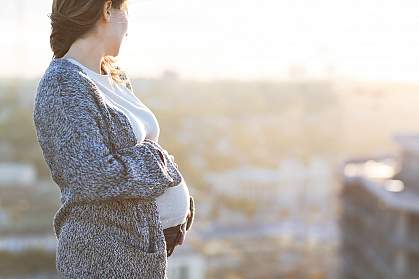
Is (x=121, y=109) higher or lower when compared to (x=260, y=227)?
higher

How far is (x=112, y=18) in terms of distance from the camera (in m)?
1.21

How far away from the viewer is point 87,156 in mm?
1111

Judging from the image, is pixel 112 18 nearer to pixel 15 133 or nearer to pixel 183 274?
pixel 183 274

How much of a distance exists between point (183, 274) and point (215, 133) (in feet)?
54.8

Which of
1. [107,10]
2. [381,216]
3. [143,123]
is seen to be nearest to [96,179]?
[143,123]

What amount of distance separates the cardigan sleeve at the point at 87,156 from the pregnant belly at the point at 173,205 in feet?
0.20

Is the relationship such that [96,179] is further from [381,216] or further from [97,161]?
[381,216]

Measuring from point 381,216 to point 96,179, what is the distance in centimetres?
1435

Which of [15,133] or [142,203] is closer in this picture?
[142,203]

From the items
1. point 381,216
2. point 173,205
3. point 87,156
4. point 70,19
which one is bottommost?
point 381,216

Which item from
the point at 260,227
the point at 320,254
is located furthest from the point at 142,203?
the point at 260,227

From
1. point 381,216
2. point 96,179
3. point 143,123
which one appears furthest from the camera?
point 381,216

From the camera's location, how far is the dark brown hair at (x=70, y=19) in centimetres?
117

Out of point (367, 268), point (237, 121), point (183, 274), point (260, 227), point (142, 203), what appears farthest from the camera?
point (237, 121)
